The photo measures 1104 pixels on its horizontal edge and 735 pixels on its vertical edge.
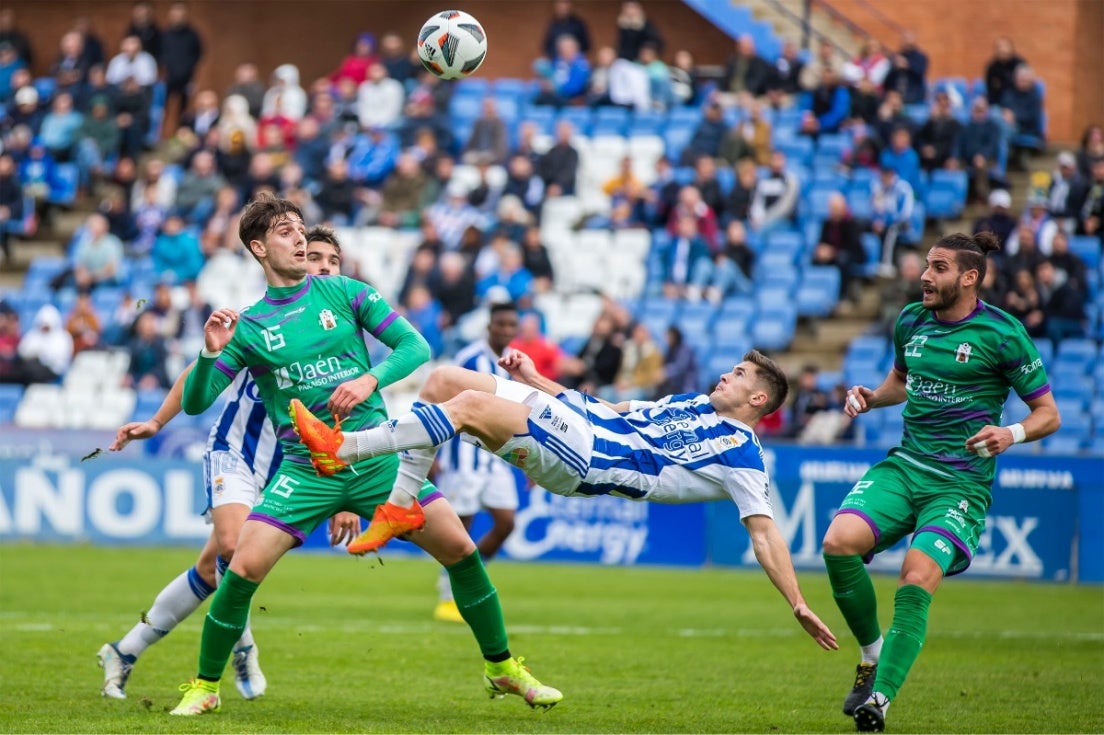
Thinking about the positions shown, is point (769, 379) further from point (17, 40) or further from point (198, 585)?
point (17, 40)

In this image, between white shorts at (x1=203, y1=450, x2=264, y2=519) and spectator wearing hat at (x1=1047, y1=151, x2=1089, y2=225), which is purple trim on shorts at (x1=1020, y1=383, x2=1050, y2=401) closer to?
white shorts at (x1=203, y1=450, x2=264, y2=519)

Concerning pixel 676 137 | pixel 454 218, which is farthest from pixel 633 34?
pixel 454 218

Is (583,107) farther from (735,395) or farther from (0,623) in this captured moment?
(735,395)

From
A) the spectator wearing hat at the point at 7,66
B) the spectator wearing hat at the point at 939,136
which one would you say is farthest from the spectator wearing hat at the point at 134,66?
the spectator wearing hat at the point at 939,136

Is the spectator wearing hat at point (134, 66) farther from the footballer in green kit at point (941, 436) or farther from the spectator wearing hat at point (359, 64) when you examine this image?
the footballer in green kit at point (941, 436)

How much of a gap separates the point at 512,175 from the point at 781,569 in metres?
17.2

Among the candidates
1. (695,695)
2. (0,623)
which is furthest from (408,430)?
(0,623)

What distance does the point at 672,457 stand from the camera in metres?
8.46

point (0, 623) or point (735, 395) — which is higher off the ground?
point (735, 395)

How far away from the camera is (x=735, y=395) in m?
8.62

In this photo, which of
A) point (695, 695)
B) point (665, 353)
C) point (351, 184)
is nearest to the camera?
point (695, 695)

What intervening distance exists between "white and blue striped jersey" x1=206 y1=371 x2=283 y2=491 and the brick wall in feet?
65.6

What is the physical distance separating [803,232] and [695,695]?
1458cm

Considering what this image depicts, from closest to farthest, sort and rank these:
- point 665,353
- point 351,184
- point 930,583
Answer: point 930,583 < point 665,353 < point 351,184
